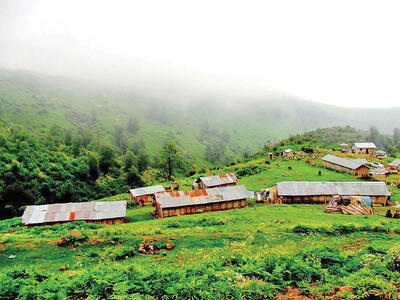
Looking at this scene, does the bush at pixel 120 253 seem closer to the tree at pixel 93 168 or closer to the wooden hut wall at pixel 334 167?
the wooden hut wall at pixel 334 167

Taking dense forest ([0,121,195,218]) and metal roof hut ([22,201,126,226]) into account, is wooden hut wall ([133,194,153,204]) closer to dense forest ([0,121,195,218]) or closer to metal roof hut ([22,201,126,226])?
metal roof hut ([22,201,126,226])

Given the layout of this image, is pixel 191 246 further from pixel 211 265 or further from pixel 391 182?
pixel 391 182

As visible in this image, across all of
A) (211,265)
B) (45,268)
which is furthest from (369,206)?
(45,268)

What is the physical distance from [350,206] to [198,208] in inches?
976

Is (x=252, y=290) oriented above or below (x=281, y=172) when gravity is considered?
above

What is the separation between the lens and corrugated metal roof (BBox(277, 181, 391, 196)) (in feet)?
150

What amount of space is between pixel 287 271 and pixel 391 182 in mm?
63811

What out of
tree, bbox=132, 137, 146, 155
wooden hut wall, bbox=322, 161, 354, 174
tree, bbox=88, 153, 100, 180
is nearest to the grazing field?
wooden hut wall, bbox=322, 161, 354, 174

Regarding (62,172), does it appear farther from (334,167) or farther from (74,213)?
(334,167)

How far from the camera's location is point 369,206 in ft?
130

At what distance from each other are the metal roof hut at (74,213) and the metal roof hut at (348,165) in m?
64.4

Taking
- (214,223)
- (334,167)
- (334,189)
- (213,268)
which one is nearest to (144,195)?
(214,223)

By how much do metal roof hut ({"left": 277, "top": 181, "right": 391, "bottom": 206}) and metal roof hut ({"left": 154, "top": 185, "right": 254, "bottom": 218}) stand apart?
26.9 ft

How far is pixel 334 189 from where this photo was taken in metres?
47.4
